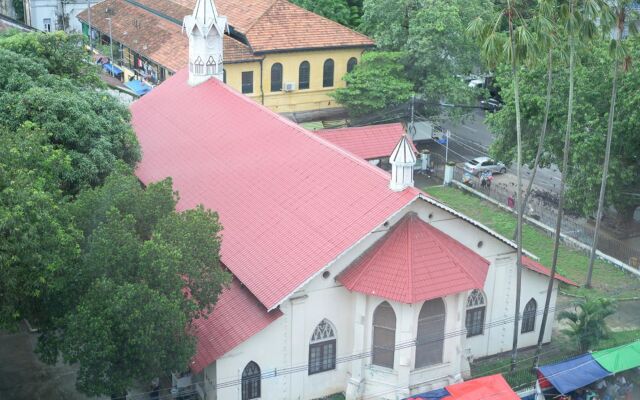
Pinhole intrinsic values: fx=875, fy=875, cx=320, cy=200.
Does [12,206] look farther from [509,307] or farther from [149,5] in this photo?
[149,5]

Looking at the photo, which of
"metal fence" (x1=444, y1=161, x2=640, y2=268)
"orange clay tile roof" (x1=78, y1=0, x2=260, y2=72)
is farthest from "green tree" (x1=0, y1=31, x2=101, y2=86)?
"metal fence" (x1=444, y1=161, x2=640, y2=268)

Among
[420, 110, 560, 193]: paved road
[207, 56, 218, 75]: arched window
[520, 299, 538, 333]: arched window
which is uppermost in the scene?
[207, 56, 218, 75]: arched window

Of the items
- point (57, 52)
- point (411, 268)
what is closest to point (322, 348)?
point (411, 268)

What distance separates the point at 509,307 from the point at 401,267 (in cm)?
714

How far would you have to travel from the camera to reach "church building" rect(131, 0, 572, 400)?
31.3 m

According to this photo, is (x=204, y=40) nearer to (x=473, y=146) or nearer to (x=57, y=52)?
(x=57, y=52)

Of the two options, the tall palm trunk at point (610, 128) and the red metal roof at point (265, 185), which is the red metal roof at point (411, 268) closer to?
the red metal roof at point (265, 185)

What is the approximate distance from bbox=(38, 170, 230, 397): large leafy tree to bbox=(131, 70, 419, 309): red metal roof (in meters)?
3.68

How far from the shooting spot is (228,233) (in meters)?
35.3

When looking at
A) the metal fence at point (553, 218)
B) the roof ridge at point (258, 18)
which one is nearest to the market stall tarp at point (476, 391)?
the metal fence at point (553, 218)

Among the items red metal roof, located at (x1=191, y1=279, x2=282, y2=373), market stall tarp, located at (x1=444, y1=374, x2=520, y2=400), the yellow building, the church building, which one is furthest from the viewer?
the yellow building

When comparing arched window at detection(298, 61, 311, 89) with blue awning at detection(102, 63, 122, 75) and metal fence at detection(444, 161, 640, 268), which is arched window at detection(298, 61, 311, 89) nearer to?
metal fence at detection(444, 161, 640, 268)

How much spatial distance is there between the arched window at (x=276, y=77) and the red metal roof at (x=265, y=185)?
1561 centimetres

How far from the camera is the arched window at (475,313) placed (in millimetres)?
35000
